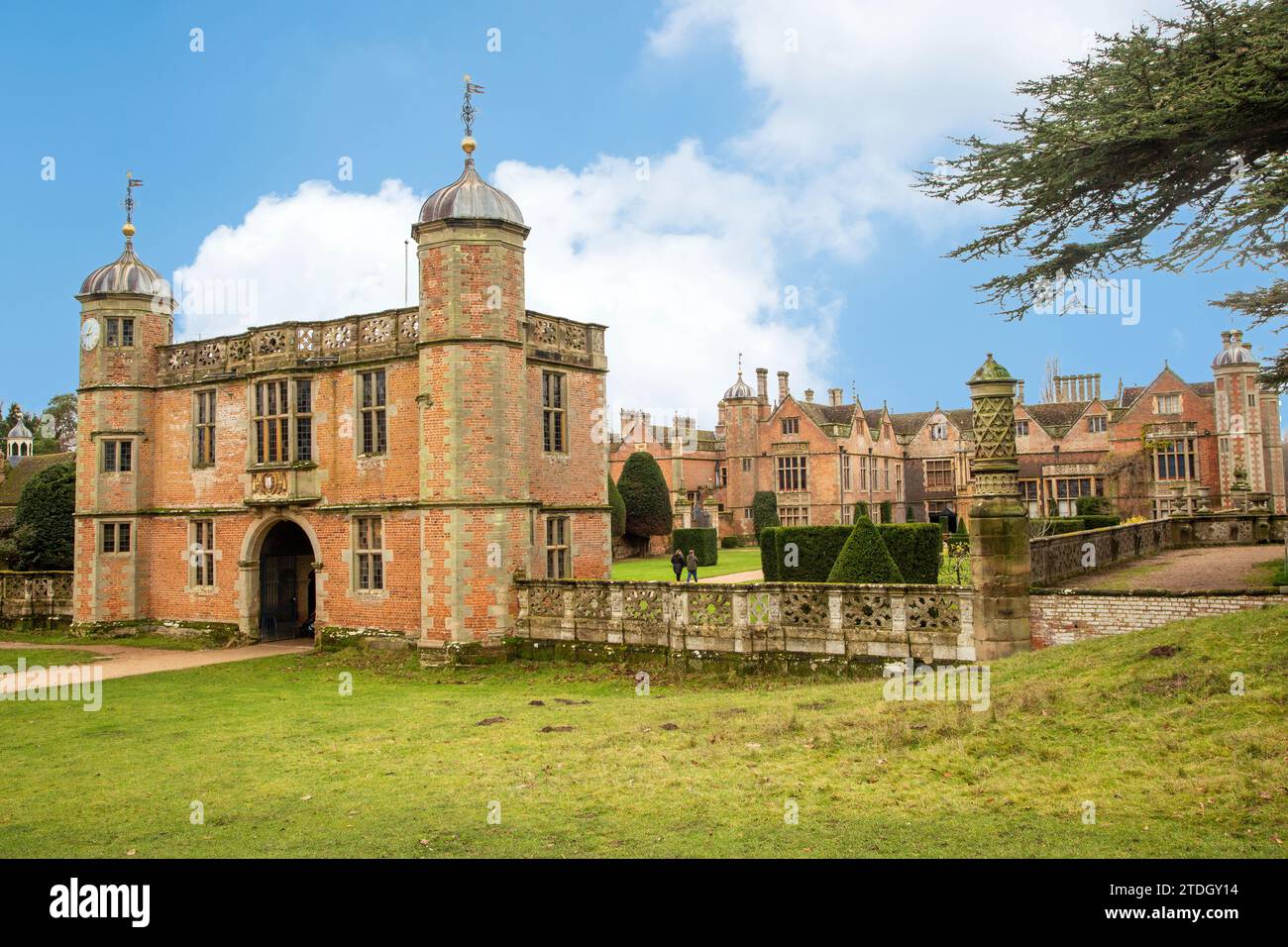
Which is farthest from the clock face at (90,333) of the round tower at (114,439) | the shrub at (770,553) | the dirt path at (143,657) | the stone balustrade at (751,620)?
the shrub at (770,553)

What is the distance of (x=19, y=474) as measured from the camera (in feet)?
174

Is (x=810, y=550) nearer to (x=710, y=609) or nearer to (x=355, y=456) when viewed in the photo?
(x=710, y=609)

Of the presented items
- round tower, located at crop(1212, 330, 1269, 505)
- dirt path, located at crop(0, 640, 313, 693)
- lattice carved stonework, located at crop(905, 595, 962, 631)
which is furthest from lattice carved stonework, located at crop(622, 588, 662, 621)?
round tower, located at crop(1212, 330, 1269, 505)

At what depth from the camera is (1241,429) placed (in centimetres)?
4534

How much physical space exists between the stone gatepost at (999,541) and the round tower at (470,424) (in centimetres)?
921

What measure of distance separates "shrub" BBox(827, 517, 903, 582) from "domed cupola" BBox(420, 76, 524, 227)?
978 cm

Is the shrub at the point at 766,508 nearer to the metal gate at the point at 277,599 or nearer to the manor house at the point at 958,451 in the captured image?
the manor house at the point at 958,451

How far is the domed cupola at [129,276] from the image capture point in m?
24.6

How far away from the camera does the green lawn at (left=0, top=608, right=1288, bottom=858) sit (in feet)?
23.1

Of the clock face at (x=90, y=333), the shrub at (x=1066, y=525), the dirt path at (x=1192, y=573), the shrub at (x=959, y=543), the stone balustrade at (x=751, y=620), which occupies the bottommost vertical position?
the stone balustrade at (x=751, y=620)

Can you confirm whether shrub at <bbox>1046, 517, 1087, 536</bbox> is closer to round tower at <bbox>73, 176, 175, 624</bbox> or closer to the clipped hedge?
the clipped hedge

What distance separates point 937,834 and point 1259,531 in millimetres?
26073

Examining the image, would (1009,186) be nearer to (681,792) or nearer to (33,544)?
(681,792)
